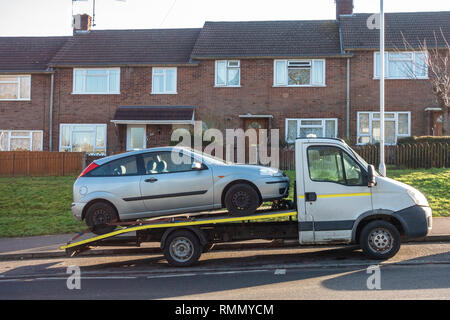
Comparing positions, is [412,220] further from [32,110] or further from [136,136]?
[32,110]

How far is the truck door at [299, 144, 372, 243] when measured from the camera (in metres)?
8.11

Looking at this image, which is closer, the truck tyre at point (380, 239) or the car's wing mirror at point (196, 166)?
the truck tyre at point (380, 239)

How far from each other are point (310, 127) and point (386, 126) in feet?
11.5

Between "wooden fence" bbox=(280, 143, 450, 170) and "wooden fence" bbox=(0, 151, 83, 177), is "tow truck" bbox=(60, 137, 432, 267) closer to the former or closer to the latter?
"wooden fence" bbox=(280, 143, 450, 170)

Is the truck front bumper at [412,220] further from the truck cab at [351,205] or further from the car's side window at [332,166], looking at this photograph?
the car's side window at [332,166]

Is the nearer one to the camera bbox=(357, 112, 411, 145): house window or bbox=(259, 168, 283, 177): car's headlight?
bbox=(259, 168, 283, 177): car's headlight

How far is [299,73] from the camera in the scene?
2227cm

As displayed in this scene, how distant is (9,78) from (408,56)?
65.3ft

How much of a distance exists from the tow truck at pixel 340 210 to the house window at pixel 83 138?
1553cm

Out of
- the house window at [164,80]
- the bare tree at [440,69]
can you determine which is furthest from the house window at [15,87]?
the bare tree at [440,69]

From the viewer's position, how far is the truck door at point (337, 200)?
8109 mm

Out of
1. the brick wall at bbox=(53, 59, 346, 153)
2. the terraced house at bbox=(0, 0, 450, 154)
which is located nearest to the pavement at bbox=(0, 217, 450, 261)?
the terraced house at bbox=(0, 0, 450, 154)

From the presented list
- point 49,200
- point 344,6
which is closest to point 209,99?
point 344,6

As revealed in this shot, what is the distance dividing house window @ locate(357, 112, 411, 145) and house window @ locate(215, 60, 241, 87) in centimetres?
613
